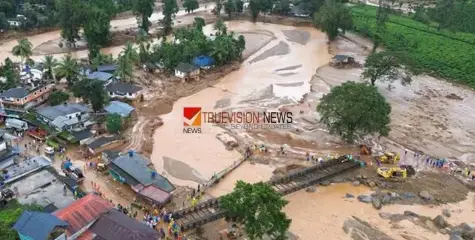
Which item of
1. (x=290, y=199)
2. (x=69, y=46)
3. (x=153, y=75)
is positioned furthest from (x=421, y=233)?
(x=69, y=46)

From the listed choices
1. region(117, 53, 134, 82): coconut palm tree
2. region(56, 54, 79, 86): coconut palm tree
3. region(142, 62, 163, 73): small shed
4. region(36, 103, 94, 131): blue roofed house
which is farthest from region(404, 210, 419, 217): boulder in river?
region(56, 54, 79, 86): coconut palm tree

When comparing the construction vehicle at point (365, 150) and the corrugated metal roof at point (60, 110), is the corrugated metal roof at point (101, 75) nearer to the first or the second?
the corrugated metal roof at point (60, 110)

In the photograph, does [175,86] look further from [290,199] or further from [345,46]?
[345,46]

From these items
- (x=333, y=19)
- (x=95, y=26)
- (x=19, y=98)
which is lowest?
(x=19, y=98)

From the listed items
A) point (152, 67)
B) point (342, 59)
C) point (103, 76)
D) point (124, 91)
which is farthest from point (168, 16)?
point (124, 91)

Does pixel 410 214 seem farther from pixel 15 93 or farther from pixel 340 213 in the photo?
pixel 15 93

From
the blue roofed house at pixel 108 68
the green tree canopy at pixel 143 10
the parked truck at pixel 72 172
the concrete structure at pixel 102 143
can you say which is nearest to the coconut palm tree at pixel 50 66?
the blue roofed house at pixel 108 68
